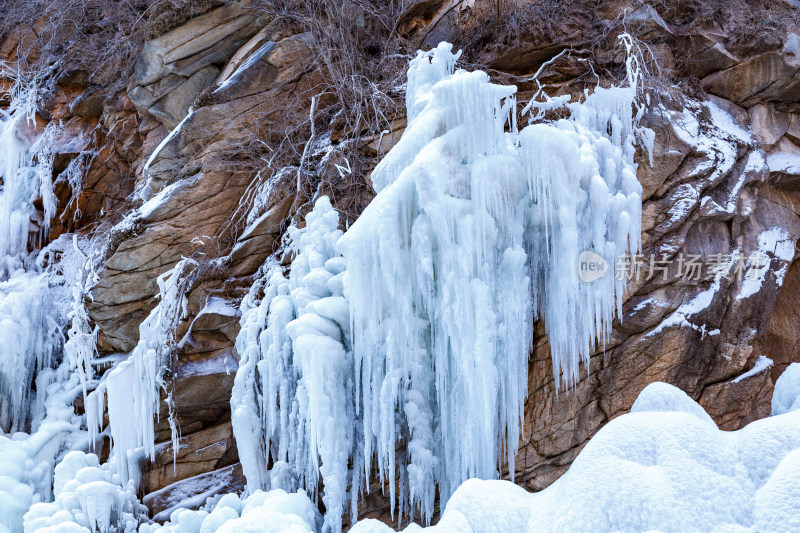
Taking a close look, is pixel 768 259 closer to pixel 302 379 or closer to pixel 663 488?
pixel 663 488

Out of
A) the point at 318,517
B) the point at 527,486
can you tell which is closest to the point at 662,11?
the point at 527,486

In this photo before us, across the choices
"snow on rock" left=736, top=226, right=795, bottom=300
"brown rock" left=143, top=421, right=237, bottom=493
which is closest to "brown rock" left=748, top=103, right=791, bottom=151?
"snow on rock" left=736, top=226, right=795, bottom=300

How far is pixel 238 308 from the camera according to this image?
6.62 metres

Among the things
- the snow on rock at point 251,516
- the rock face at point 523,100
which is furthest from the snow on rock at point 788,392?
the snow on rock at point 251,516

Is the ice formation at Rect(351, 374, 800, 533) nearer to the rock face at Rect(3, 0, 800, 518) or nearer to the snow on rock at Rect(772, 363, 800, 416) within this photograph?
the snow on rock at Rect(772, 363, 800, 416)

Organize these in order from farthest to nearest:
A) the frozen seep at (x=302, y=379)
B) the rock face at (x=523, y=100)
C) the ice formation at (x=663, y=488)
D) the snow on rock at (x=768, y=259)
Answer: the snow on rock at (x=768, y=259) < the rock face at (x=523, y=100) < the frozen seep at (x=302, y=379) < the ice formation at (x=663, y=488)

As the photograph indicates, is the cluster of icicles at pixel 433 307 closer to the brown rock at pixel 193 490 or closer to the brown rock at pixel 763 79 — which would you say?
the brown rock at pixel 193 490

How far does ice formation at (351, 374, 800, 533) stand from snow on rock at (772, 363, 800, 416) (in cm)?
122

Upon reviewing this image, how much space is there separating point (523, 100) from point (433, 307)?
2461mm

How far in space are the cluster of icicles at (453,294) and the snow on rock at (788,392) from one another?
3.99ft

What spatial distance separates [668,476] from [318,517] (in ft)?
10.9

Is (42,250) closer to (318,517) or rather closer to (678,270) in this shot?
(318,517)

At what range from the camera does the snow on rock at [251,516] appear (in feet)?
14.9

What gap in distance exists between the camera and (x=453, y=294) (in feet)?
16.2
